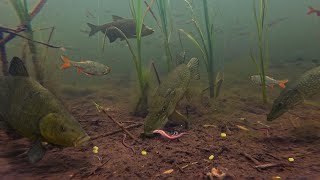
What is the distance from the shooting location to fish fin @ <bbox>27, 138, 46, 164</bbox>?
9.58 ft

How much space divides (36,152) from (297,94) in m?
3.61

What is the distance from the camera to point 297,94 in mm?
4160

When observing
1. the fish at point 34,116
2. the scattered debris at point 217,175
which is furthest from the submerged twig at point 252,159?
the fish at point 34,116

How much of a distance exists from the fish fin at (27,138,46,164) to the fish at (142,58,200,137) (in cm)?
133

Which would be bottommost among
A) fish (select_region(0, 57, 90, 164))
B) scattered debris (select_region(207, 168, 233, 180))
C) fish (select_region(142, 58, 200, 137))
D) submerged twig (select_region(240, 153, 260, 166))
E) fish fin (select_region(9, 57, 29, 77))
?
submerged twig (select_region(240, 153, 260, 166))

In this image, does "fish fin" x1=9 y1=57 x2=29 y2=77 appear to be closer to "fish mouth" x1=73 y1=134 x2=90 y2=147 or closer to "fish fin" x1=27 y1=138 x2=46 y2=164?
"fish fin" x1=27 y1=138 x2=46 y2=164

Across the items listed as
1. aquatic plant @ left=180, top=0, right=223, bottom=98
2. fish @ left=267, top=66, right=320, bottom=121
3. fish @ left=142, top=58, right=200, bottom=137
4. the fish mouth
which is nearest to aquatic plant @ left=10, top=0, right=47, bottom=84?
fish @ left=142, top=58, right=200, bottom=137

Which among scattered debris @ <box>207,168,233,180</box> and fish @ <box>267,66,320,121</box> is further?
fish @ <box>267,66,320,121</box>

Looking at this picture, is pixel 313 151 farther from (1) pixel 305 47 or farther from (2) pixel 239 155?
(1) pixel 305 47

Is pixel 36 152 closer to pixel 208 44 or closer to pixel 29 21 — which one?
pixel 29 21

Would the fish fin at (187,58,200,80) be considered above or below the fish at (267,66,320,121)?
above

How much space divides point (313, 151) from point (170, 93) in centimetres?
197

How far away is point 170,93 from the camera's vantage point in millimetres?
4086

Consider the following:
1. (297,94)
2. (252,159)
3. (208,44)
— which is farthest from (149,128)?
(208,44)
